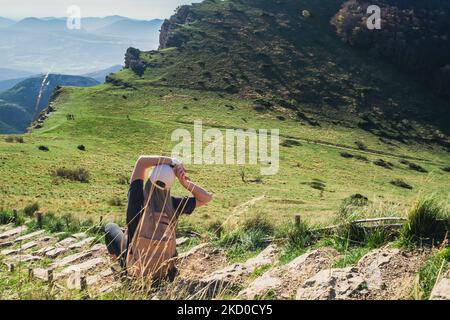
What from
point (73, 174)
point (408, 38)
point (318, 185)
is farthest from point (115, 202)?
point (408, 38)

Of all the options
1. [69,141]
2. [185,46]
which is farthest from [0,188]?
[185,46]

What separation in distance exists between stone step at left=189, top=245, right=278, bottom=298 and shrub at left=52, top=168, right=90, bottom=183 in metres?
30.6

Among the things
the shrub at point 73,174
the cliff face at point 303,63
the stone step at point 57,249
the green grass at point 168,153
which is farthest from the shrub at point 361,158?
the stone step at point 57,249

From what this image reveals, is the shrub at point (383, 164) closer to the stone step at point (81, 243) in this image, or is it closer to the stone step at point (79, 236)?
the stone step at point (79, 236)

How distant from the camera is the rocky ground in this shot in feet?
15.2

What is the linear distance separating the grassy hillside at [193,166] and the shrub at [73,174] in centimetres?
76

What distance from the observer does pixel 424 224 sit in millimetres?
6062

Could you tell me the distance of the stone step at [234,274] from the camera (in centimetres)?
551

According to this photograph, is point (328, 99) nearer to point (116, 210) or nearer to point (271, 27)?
point (271, 27)

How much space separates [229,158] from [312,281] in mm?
46592

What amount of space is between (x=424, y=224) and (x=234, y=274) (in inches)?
107

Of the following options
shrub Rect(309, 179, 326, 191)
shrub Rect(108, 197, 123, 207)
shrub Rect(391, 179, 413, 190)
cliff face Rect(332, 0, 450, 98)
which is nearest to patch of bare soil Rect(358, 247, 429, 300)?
shrub Rect(108, 197, 123, 207)

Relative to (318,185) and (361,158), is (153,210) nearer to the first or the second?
(318,185)

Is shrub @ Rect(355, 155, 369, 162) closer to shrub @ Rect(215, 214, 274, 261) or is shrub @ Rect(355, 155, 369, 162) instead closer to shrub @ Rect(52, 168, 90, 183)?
shrub @ Rect(52, 168, 90, 183)
